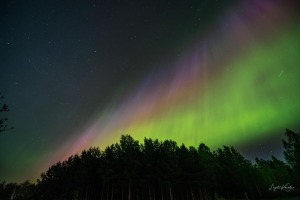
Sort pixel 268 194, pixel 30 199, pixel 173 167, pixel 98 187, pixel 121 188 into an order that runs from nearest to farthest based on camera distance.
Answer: pixel 173 167 < pixel 121 188 < pixel 98 187 < pixel 268 194 < pixel 30 199

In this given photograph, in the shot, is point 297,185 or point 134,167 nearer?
point 134,167

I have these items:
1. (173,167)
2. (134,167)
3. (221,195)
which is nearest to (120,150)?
(134,167)

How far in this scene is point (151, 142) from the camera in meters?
59.9

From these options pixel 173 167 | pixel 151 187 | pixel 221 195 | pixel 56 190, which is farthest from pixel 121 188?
pixel 221 195

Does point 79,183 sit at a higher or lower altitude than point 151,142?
lower

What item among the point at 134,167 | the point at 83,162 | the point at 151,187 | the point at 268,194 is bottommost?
the point at 268,194

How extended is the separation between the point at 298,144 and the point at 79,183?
2583 inches

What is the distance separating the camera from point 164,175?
49.0 m

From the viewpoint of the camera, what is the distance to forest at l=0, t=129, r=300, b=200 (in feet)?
168

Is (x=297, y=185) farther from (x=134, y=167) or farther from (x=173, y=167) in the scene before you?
(x=134, y=167)

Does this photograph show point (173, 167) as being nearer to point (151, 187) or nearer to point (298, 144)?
point (151, 187)

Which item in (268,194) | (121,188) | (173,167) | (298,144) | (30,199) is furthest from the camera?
(30,199)

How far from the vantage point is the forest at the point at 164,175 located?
51312 millimetres

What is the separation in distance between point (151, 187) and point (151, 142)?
517 inches
